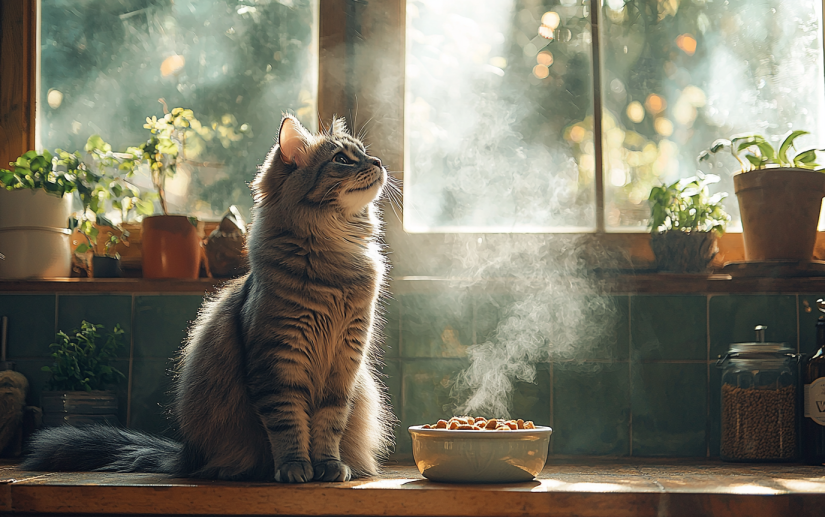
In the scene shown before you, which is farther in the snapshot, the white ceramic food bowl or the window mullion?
the window mullion

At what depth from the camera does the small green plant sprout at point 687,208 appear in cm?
177

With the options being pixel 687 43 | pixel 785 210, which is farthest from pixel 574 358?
pixel 687 43

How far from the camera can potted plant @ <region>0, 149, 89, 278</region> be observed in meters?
1.84

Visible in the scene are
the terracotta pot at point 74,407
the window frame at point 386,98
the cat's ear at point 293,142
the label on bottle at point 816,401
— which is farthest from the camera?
the window frame at point 386,98

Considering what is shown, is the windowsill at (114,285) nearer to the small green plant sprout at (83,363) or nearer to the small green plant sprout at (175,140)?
the small green plant sprout at (83,363)

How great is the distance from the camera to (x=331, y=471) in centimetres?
124

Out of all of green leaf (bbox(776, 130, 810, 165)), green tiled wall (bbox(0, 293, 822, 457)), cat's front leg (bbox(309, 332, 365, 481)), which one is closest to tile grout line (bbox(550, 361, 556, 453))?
green tiled wall (bbox(0, 293, 822, 457))

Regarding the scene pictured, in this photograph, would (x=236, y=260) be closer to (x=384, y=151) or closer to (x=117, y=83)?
(x=384, y=151)

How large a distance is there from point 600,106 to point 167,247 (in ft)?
4.22

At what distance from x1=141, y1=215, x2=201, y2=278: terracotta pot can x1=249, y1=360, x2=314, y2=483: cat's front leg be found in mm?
693

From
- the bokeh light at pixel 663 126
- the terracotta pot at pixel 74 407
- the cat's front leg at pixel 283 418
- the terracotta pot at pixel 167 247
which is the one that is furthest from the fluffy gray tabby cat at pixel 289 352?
the bokeh light at pixel 663 126

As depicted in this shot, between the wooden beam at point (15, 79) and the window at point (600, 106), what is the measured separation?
115 cm

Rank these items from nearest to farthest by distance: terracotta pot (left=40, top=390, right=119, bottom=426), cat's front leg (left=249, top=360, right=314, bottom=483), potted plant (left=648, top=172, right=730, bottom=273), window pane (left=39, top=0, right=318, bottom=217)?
cat's front leg (left=249, top=360, right=314, bottom=483)
terracotta pot (left=40, top=390, right=119, bottom=426)
potted plant (left=648, top=172, right=730, bottom=273)
window pane (left=39, top=0, right=318, bottom=217)

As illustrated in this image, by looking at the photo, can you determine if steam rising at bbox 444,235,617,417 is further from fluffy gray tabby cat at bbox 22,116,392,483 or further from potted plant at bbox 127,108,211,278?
potted plant at bbox 127,108,211,278
